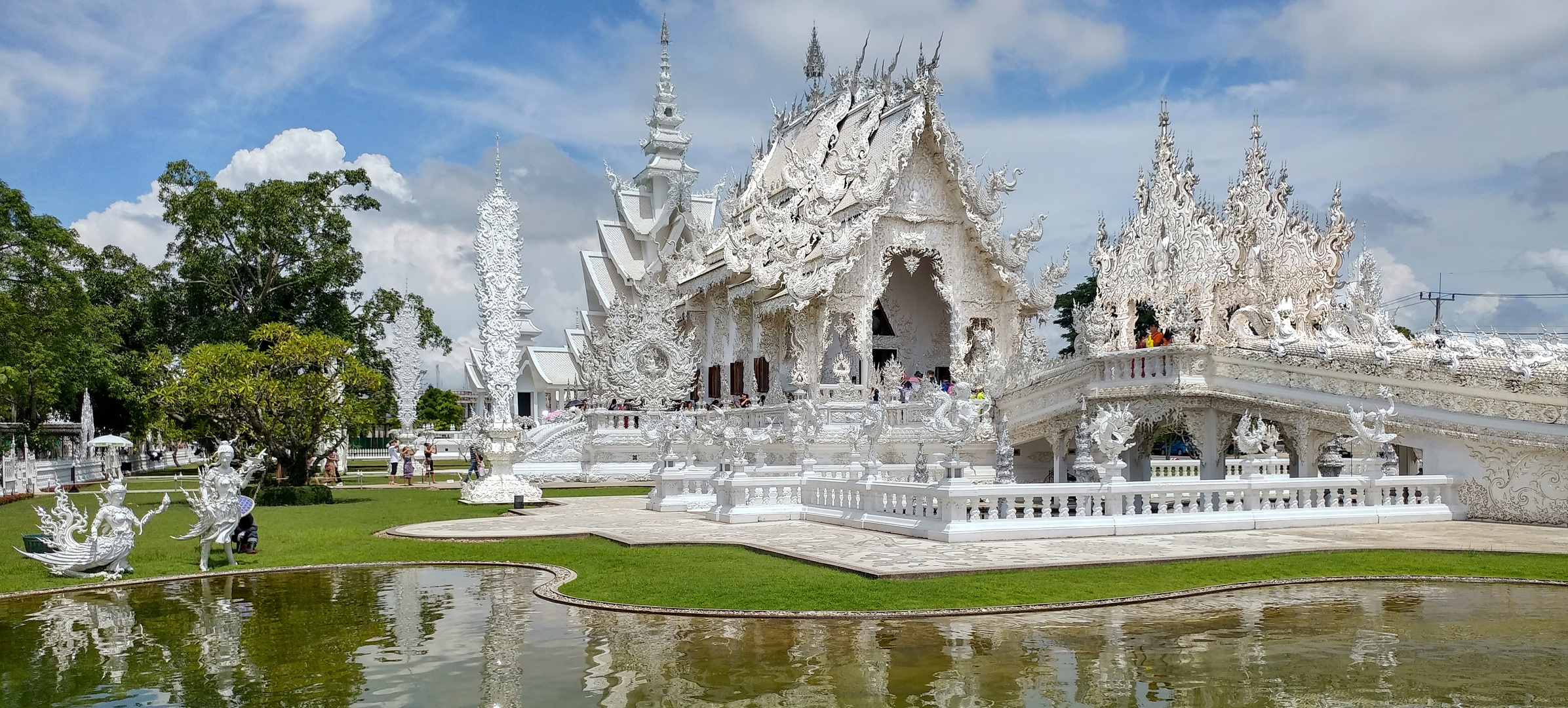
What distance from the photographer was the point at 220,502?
37.7 feet

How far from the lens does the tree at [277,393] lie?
19391 millimetres

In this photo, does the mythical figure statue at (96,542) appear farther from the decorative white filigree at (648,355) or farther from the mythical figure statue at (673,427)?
the decorative white filigree at (648,355)

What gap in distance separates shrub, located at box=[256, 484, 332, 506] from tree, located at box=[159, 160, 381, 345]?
12.8 meters

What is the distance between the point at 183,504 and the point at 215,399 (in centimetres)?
306

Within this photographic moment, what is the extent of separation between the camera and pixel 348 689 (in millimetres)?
6355

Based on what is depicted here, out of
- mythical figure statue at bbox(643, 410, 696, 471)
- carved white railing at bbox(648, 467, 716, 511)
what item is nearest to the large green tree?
mythical figure statue at bbox(643, 410, 696, 471)

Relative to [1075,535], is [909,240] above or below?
above

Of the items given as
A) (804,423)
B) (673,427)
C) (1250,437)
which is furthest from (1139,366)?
(673,427)

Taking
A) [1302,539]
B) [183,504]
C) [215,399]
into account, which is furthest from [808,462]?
[183,504]

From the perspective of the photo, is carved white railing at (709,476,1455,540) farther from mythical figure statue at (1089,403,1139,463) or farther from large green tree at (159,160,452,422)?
large green tree at (159,160,452,422)

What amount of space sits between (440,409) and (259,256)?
3049cm

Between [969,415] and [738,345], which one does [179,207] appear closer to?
[738,345]

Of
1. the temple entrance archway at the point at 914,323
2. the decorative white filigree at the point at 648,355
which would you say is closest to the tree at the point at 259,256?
the decorative white filigree at the point at 648,355

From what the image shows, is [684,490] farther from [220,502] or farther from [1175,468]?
[1175,468]
